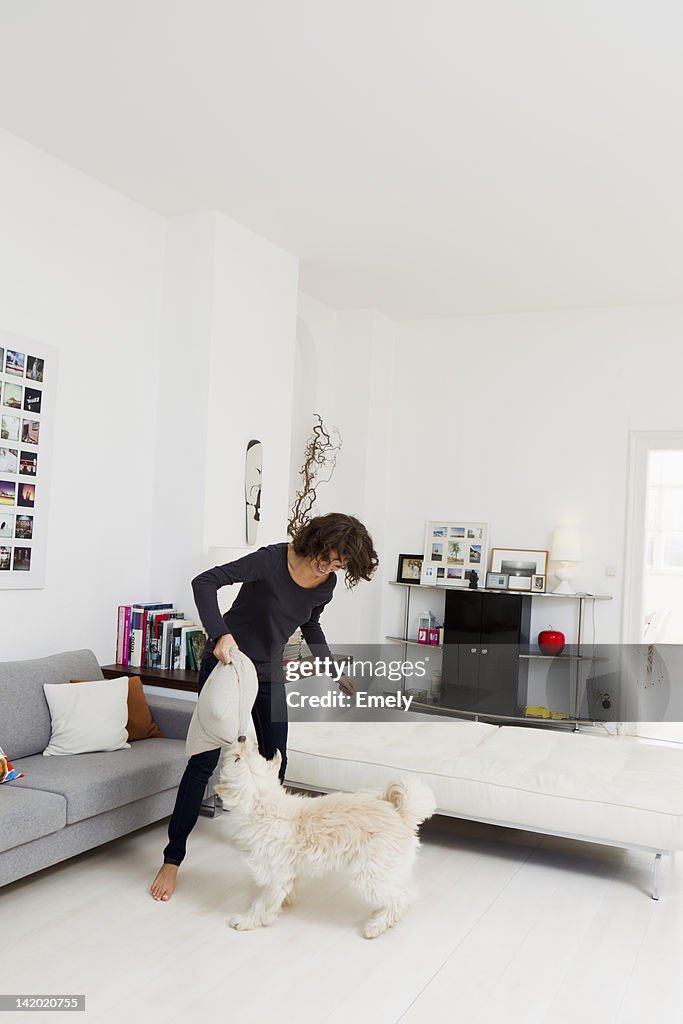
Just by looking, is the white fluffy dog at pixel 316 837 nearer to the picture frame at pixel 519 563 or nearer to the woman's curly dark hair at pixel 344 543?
the woman's curly dark hair at pixel 344 543

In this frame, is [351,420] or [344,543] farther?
[351,420]

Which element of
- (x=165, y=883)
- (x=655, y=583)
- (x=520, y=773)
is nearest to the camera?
(x=165, y=883)

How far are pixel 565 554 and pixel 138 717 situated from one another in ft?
11.6

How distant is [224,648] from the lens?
293 centimetres

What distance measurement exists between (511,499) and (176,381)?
9.39 ft

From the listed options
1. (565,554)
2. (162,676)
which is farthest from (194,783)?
(565,554)

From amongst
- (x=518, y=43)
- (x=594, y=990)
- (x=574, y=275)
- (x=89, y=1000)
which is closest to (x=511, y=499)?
(x=574, y=275)

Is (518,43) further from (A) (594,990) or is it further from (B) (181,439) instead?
(A) (594,990)

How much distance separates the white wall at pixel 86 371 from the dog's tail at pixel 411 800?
2086mm

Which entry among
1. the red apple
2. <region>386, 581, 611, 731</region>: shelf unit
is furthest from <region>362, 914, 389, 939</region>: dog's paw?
the red apple

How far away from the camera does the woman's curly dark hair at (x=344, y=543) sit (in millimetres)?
2994

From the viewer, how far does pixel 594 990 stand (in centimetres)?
256
